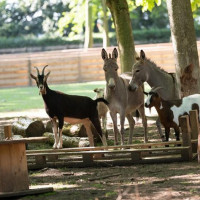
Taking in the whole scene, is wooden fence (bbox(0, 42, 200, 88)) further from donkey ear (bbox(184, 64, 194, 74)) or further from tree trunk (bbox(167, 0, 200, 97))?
donkey ear (bbox(184, 64, 194, 74))

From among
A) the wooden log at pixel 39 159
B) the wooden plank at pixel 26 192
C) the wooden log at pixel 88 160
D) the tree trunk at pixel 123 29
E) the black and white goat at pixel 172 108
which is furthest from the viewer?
the tree trunk at pixel 123 29

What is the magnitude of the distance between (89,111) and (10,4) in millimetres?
66284

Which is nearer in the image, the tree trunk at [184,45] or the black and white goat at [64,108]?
the black and white goat at [64,108]

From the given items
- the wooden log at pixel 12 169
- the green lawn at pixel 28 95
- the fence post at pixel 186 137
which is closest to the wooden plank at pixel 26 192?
the wooden log at pixel 12 169

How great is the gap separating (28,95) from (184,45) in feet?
74.7

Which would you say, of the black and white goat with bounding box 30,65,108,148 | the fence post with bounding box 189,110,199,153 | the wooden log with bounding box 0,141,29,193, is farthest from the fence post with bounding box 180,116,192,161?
the wooden log with bounding box 0,141,29,193

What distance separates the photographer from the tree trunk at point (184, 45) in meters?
18.2

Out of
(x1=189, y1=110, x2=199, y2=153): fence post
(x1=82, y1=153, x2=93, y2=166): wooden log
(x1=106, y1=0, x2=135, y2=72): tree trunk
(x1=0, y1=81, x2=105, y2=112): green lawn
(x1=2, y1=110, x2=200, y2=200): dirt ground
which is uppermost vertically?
(x1=106, y1=0, x2=135, y2=72): tree trunk

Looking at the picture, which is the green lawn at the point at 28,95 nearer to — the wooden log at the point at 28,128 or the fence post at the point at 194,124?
the wooden log at the point at 28,128

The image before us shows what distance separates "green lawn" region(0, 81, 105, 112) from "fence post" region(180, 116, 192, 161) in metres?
18.7

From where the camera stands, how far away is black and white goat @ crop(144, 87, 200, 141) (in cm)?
1514

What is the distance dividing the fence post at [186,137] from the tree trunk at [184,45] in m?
4.51

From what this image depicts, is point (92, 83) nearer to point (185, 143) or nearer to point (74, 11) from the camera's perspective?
point (74, 11)

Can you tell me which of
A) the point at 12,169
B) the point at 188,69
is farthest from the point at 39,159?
the point at 188,69
